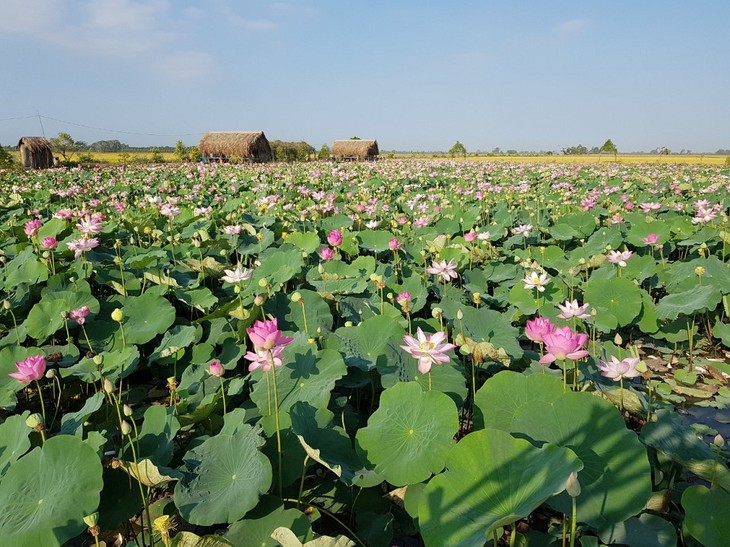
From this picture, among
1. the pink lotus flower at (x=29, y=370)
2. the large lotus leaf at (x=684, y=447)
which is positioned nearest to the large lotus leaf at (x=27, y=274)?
the pink lotus flower at (x=29, y=370)

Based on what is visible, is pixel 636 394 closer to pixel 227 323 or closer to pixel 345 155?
pixel 227 323

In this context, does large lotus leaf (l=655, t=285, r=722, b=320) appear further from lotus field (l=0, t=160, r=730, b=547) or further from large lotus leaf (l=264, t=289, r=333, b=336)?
large lotus leaf (l=264, t=289, r=333, b=336)

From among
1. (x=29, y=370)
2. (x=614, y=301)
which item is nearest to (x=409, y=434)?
(x=29, y=370)

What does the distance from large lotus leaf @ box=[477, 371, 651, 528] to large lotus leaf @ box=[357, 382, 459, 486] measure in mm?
191

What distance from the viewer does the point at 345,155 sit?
41.4m

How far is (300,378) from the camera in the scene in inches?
65.9

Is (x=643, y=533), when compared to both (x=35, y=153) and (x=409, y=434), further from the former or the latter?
(x=35, y=153)

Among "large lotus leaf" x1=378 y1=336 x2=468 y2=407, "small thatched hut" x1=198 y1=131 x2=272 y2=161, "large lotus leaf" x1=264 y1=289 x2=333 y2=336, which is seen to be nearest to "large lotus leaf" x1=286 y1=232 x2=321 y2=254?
"large lotus leaf" x1=264 y1=289 x2=333 y2=336

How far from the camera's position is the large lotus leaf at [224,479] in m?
1.12

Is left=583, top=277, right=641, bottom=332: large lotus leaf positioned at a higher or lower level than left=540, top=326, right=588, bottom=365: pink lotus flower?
lower

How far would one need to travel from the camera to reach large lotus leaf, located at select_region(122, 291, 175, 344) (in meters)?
2.41

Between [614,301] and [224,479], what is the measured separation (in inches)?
93.7

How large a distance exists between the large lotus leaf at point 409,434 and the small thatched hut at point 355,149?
128ft

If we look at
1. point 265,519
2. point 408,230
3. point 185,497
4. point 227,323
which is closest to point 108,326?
point 227,323
